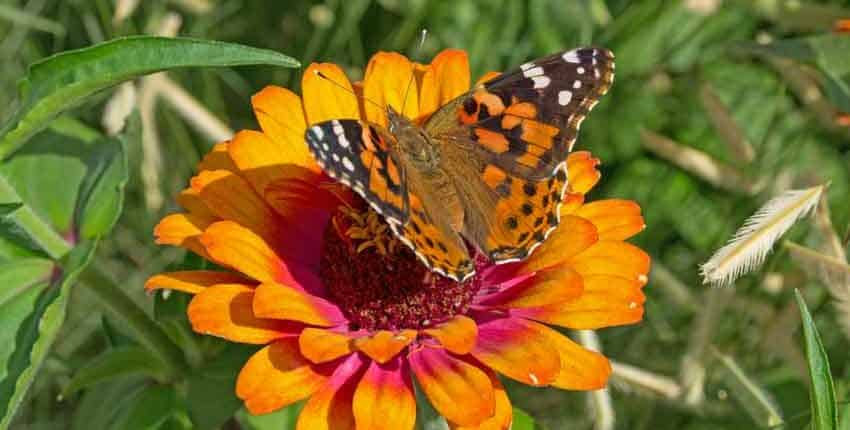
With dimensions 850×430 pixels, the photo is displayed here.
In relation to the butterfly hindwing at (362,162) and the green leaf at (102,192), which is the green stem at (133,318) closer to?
the green leaf at (102,192)

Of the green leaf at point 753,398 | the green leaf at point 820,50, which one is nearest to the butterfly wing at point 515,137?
the green leaf at point 753,398

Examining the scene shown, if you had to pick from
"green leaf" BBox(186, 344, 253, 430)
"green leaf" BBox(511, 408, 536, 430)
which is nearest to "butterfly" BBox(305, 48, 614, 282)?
"green leaf" BBox(511, 408, 536, 430)

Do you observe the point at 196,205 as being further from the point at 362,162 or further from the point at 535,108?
the point at 535,108

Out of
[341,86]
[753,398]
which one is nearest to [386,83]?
[341,86]

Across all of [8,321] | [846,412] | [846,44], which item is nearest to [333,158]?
[8,321]

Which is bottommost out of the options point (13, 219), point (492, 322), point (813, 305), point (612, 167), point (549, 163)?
point (813, 305)

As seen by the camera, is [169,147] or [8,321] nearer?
[8,321]

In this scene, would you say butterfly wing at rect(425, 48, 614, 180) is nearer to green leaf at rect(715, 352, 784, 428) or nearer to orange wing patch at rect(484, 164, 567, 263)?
orange wing patch at rect(484, 164, 567, 263)

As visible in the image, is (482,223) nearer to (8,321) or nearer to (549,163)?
(549,163)
